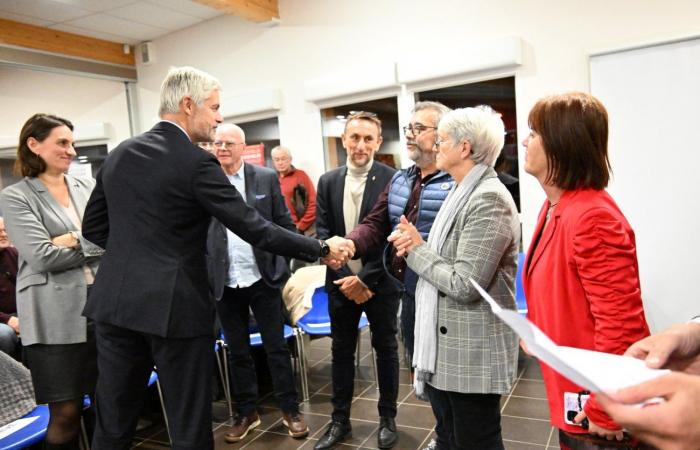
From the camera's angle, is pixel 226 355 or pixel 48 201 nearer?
pixel 48 201

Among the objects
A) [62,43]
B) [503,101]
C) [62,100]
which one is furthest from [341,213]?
[62,100]

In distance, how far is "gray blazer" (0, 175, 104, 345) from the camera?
2.21m

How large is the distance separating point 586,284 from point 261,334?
2170mm

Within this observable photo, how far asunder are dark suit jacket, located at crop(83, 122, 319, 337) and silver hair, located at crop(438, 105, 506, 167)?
2.80 ft

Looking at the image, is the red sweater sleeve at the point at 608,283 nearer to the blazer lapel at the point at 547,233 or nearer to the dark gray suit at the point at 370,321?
the blazer lapel at the point at 547,233

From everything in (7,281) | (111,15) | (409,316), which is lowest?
(409,316)

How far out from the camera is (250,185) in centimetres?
301

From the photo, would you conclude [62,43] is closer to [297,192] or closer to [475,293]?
[297,192]

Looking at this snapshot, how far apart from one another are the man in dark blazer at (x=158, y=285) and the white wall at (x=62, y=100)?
5904 mm

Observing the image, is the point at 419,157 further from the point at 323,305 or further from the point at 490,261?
the point at 323,305

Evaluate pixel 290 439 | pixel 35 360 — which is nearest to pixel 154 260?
pixel 35 360

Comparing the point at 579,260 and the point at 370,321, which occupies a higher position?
the point at 579,260

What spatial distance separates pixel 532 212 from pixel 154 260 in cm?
377

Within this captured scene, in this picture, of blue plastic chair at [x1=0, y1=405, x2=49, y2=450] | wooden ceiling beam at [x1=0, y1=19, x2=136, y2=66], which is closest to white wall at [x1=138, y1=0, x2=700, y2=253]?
wooden ceiling beam at [x1=0, y1=19, x2=136, y2=66]
